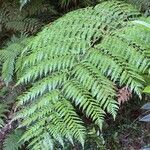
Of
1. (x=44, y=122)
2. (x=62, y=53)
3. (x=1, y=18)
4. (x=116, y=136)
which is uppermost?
(x=1, y=18)

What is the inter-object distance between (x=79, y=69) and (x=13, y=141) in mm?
802

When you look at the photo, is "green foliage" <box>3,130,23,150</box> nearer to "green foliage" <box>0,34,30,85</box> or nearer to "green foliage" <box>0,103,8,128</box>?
"green foliage" <box>0,103,8,128</box>

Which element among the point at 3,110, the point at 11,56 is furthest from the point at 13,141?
the point at 11,56

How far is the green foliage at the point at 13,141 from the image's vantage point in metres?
3.09

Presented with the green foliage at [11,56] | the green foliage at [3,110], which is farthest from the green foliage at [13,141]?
the green foliage at [11,56]

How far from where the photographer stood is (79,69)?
2855 mm

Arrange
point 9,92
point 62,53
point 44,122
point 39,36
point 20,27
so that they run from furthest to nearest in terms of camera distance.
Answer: point 20,27
point 9,92
point 39,36
point 62,53
point 44,122

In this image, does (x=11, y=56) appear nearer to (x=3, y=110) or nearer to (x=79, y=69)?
(x=3, y=110)

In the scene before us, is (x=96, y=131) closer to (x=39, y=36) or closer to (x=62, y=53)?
(x=62, y=53)

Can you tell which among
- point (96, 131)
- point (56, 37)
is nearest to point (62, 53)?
point (56, 37)

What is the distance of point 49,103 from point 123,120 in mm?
701

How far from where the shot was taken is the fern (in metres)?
2.66

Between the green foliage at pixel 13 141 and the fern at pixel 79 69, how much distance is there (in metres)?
0.19

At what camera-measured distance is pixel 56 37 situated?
316 cm
